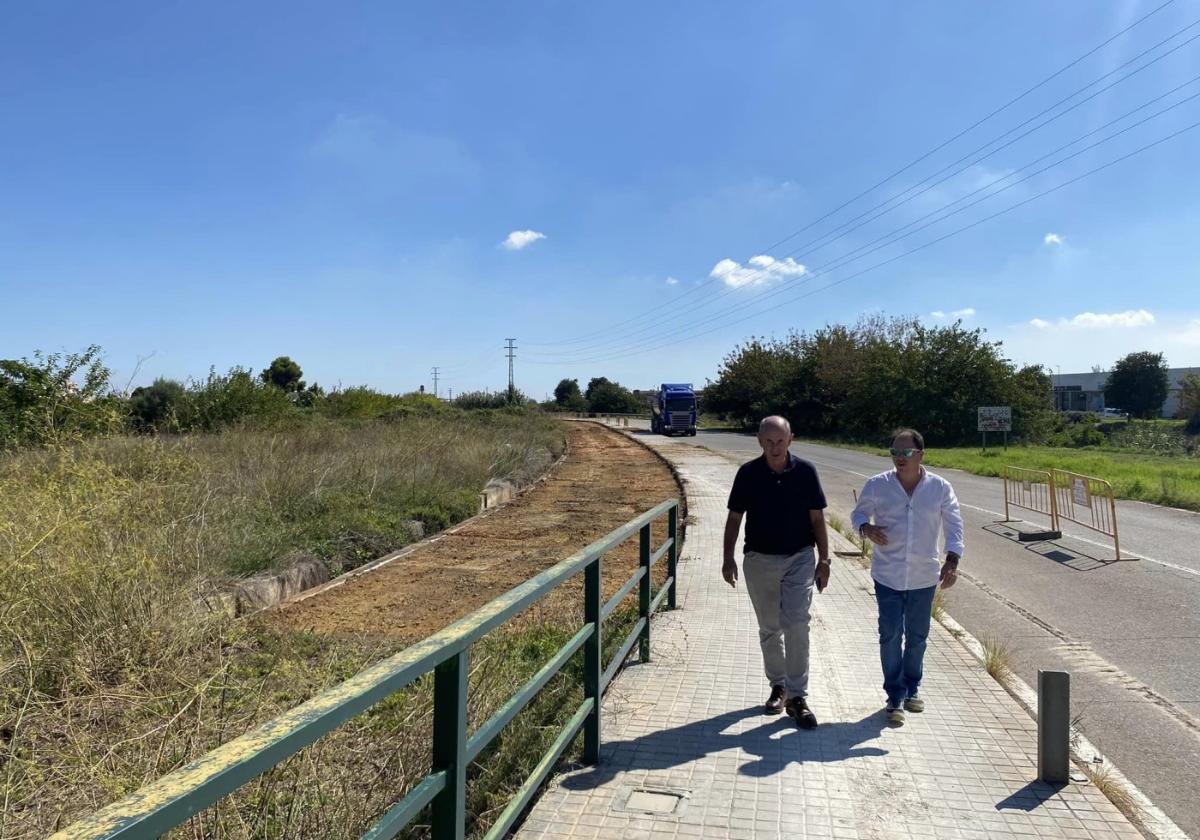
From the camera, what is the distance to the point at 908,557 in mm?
4492

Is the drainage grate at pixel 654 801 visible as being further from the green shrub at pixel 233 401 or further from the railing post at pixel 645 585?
the green shrub at pixel 233 401

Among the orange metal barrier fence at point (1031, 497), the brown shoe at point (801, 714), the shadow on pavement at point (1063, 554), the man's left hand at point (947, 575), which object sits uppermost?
the man's left hand at point (947, 575)

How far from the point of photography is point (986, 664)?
5.40m

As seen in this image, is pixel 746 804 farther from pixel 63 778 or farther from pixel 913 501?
pixel 63 778

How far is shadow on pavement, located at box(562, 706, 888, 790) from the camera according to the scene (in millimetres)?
3781

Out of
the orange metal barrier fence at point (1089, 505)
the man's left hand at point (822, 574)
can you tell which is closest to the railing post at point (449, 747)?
the man's left hand at point (822, 574)

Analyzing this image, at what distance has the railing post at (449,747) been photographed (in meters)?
2.05

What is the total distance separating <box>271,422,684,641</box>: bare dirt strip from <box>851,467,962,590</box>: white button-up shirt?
10.5 feet

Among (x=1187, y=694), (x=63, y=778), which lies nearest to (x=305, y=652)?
(x=63, y=778)

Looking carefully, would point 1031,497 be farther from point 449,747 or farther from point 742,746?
point 449,747

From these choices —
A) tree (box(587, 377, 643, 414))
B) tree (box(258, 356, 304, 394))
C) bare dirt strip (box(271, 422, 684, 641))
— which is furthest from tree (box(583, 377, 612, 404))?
bare dirt strip (box(271, 422, 684, 641))

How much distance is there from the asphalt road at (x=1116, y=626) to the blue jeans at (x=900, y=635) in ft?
3.84

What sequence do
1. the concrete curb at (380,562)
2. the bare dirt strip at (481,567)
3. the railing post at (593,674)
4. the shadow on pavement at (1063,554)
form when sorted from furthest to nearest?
the shadow on pavement at (1063,554)
the concrete curb at (380,562)
the bare dirt strip at (481,567)
the railing post at (593,674)

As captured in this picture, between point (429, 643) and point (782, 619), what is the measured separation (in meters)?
3.00
